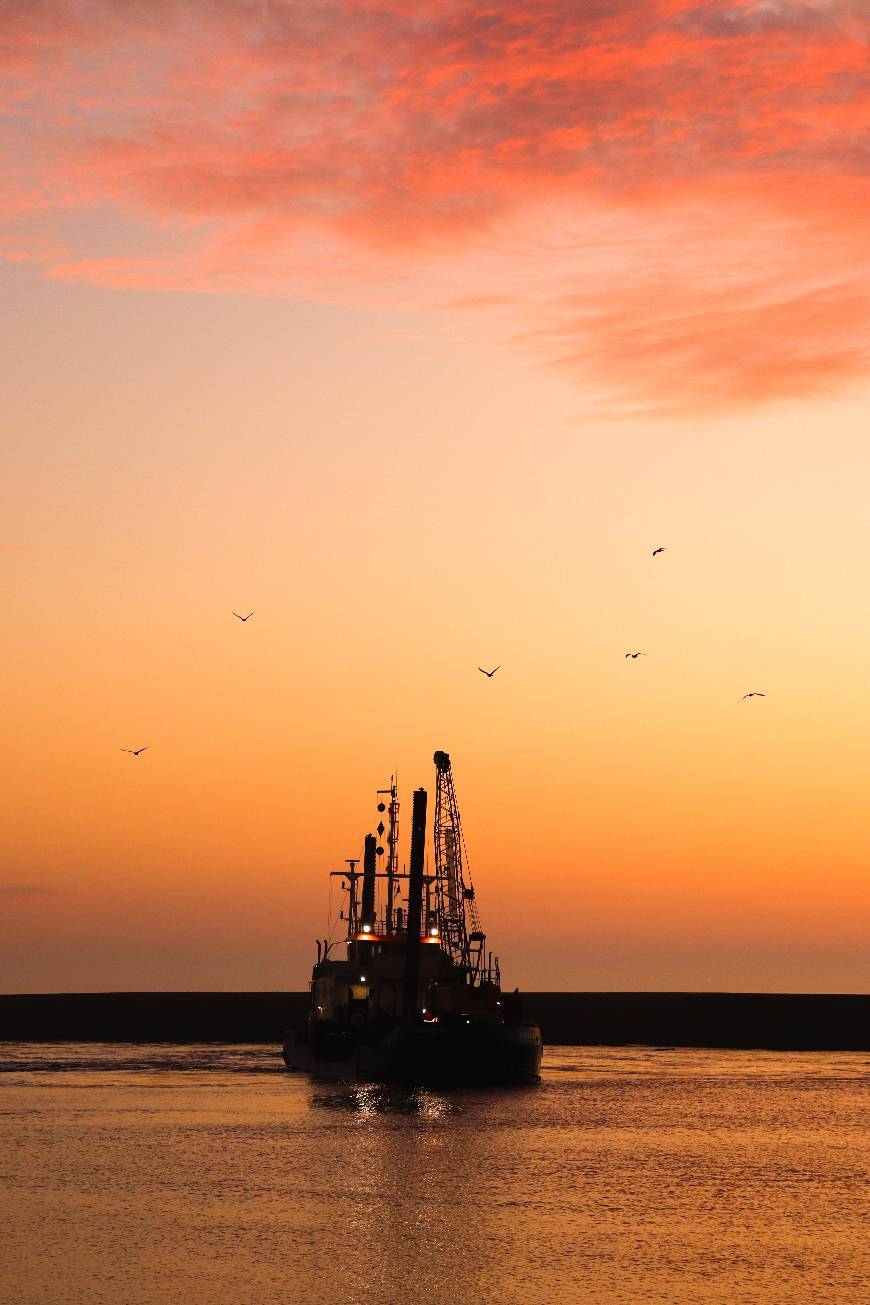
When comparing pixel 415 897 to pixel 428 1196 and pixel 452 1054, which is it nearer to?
pixel 452 1054

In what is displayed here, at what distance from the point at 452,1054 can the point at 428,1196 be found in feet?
147

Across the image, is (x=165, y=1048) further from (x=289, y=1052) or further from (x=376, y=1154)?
(x=376, y=1154)

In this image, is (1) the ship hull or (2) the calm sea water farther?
(1) the ship hull

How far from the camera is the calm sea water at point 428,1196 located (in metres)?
38.2

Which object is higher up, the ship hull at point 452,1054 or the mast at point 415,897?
the mast at point 415,897

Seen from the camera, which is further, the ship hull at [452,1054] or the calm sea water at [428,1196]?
the ship hull at [452,1054]

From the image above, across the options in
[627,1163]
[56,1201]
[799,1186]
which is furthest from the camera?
[627,1163]

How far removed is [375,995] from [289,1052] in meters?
7.93

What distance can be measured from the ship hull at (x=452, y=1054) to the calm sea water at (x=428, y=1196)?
5.65ft

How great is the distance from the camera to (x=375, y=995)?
4584 inches

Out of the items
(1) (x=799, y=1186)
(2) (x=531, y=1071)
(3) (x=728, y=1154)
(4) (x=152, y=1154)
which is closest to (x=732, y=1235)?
(1) (x=799, y=1186)

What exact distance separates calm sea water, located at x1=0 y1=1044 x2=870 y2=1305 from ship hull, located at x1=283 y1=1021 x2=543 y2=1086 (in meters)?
1.72

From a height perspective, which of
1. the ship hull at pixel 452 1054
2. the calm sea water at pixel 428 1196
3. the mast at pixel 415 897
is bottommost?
the calm sea water at pixel 428 1196

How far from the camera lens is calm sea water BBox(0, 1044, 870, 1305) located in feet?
125
